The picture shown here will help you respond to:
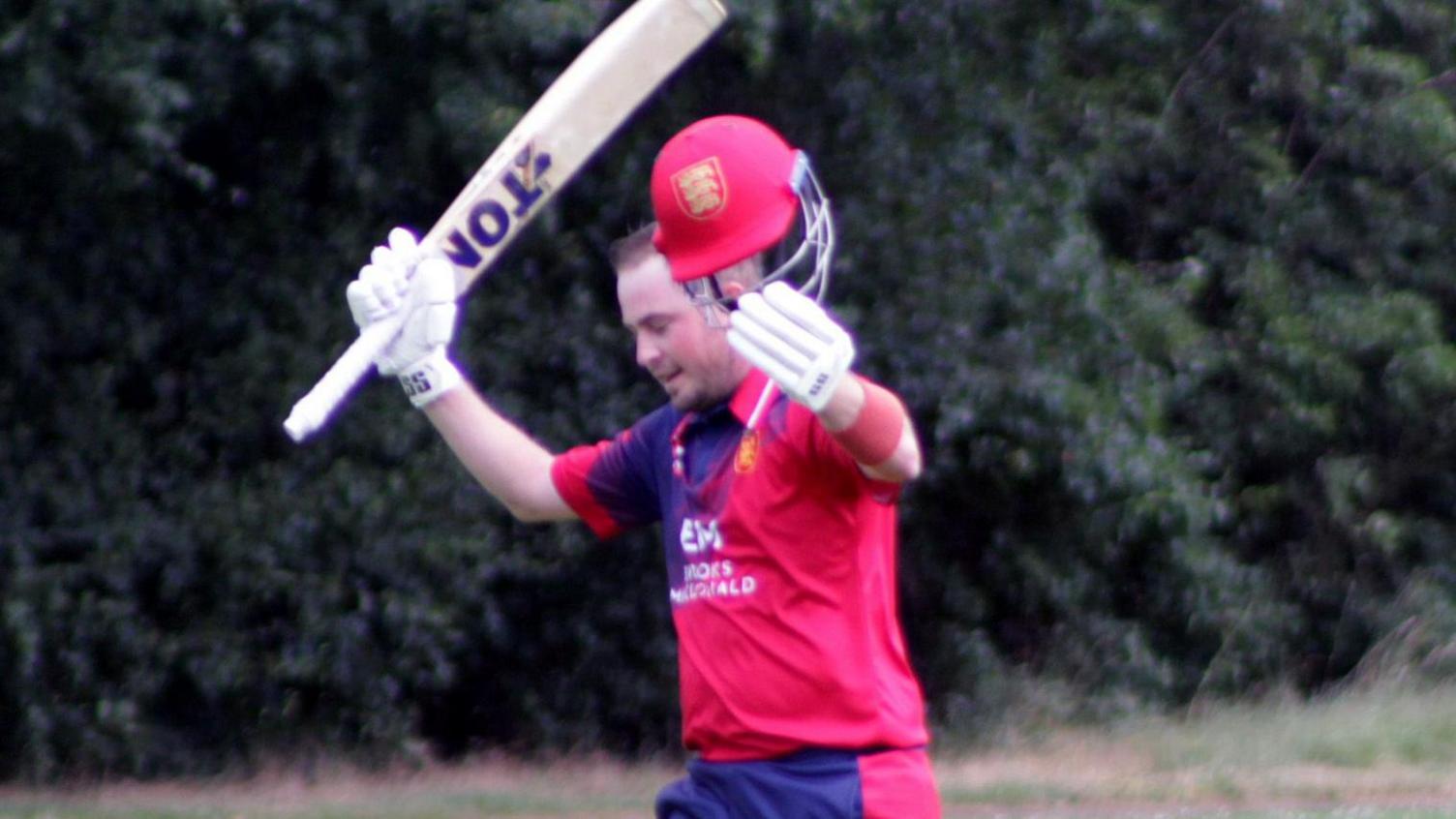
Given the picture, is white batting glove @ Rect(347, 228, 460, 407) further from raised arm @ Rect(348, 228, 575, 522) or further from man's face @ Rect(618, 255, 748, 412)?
man's face @ Rect(618, 255, 748, 412)

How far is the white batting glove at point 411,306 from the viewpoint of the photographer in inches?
134

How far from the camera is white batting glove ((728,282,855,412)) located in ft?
8.53

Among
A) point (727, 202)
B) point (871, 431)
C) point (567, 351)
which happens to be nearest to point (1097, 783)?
point (567, 351)

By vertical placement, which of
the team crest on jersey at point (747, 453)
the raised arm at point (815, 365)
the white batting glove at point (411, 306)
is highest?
the white batting glove at point (411, 306)

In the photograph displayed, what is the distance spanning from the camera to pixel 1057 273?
31.8 ft

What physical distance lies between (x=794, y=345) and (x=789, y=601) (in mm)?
555

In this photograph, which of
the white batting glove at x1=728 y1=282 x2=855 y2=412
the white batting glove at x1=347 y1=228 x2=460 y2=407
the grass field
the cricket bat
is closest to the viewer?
the white batting glove at x1=728 y1=282 x2=855 y2=412

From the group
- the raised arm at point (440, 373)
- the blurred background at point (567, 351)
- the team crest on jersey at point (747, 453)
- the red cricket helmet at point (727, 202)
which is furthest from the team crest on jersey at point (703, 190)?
the blurred background at point (567, 351)

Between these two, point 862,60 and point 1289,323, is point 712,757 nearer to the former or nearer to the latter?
point 862,60

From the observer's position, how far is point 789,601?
300cm

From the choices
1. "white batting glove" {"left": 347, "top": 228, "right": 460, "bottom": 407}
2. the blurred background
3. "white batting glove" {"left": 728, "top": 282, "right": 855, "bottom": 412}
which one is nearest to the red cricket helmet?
"white batting glove" {"left": 728, "top": 282, "right": 855, "bottom": 412}

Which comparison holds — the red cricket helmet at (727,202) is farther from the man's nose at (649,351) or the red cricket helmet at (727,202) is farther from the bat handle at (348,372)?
the bat handle at (348,372)

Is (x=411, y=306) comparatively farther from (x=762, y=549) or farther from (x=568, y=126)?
(x=762, y=549)

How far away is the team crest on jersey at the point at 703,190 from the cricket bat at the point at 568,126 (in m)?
0.69
